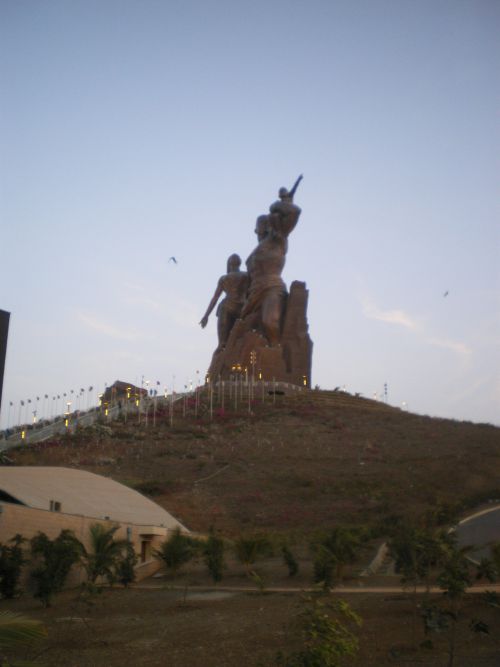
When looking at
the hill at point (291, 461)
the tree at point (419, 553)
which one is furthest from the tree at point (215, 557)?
the hill at point (291, 461)

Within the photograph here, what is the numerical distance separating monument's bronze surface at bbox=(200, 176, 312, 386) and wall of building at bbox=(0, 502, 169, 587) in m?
28.1

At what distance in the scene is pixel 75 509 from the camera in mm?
19141

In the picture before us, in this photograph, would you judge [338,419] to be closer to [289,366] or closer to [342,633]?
[289,366]

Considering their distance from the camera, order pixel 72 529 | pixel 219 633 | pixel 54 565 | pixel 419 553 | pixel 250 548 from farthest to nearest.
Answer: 1. pixel 72 529
2. pixel 250 548
3. pixel 54 565
4. pixel 419 553
5. pixel 219 633

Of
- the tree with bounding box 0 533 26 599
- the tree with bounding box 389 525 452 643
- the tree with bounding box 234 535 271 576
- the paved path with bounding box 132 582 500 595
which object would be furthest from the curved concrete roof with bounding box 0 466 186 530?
the tree with bounding box 389 525 452 643

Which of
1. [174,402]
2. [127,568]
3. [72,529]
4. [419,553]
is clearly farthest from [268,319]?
[419,553]

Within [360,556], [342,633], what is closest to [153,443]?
[360,556]

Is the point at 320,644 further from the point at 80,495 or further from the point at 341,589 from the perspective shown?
the point at 80,495

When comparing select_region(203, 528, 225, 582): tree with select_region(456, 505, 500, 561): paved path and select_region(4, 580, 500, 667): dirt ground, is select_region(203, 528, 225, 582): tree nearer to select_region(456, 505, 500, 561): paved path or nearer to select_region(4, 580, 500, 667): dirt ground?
select_region(4, 580, 500, 667): dirt ground

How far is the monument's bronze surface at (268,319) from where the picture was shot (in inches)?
1868

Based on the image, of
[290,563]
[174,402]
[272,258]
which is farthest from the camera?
[272,258]

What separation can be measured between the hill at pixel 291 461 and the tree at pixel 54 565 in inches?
332

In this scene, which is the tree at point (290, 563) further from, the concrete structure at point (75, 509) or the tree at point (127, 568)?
the concrete structure at point (75, 509)

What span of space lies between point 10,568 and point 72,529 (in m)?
2.83
